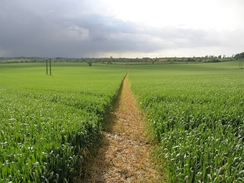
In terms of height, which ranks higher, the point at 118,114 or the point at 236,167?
the point at 236,167

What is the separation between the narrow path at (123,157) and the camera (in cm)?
651

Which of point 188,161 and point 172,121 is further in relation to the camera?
point 172,121

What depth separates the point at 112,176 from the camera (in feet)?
21.5

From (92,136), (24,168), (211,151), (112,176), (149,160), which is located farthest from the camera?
(92,136)

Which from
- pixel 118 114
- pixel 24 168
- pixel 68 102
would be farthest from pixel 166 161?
pixel 68 102

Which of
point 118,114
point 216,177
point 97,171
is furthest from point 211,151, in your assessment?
point 118,114

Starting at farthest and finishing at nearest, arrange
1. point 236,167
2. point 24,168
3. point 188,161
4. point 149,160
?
point 149,160 → point 188,161 → point 236,167 → point 24,168

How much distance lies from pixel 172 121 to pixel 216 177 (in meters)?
5.14

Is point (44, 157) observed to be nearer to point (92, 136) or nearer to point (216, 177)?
point (92, 136)

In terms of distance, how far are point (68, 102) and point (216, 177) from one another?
40.1ft

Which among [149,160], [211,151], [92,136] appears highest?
[211,151]

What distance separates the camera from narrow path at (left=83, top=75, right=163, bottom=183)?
6.51 metres

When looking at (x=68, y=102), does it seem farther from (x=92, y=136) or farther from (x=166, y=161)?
(x=166, y=161)

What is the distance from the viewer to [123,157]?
7.93 metres
